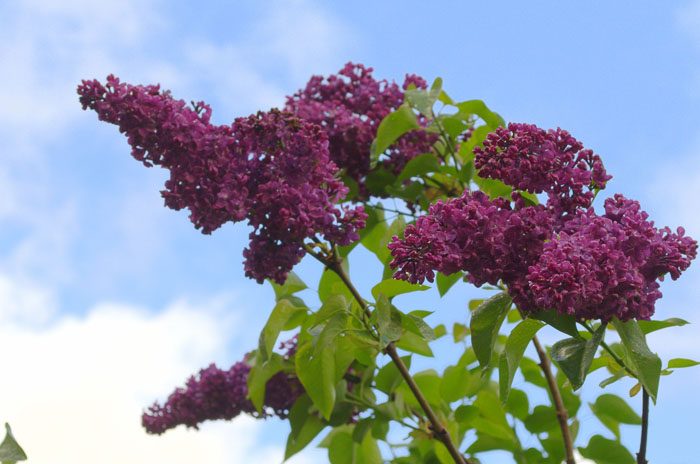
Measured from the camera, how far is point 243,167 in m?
2.36

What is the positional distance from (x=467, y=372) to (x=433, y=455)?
1.22 ft

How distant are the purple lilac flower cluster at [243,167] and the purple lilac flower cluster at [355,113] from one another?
719 mm

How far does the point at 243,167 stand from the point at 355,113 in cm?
107

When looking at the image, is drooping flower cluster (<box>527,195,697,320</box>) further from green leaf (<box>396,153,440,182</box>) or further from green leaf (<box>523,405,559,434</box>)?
green leaf (<box>523,405,559,434</box>)

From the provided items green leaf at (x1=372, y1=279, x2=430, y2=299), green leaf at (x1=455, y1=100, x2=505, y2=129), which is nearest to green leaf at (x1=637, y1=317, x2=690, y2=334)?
green leaf at (x1=372, y1=279, x2=430, y2=299)

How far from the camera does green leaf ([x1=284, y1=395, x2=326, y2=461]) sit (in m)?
2.96

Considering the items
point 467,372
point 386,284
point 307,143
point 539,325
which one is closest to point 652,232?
point 539,325

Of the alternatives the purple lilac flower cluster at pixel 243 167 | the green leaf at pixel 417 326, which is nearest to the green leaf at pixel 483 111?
the purple lilac flower cluster at pixel 243 167

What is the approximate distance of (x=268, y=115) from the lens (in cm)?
237

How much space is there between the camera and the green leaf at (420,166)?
2992mm

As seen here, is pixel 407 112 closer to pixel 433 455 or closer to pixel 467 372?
pixel 467 372

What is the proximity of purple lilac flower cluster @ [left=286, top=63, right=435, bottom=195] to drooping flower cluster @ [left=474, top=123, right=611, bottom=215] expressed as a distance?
1392mm

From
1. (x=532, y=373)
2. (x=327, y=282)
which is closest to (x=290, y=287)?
(x=327, y=282)

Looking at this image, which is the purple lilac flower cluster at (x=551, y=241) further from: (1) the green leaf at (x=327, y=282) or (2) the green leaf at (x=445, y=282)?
(1) the green leaf at (x=327, y=282)
